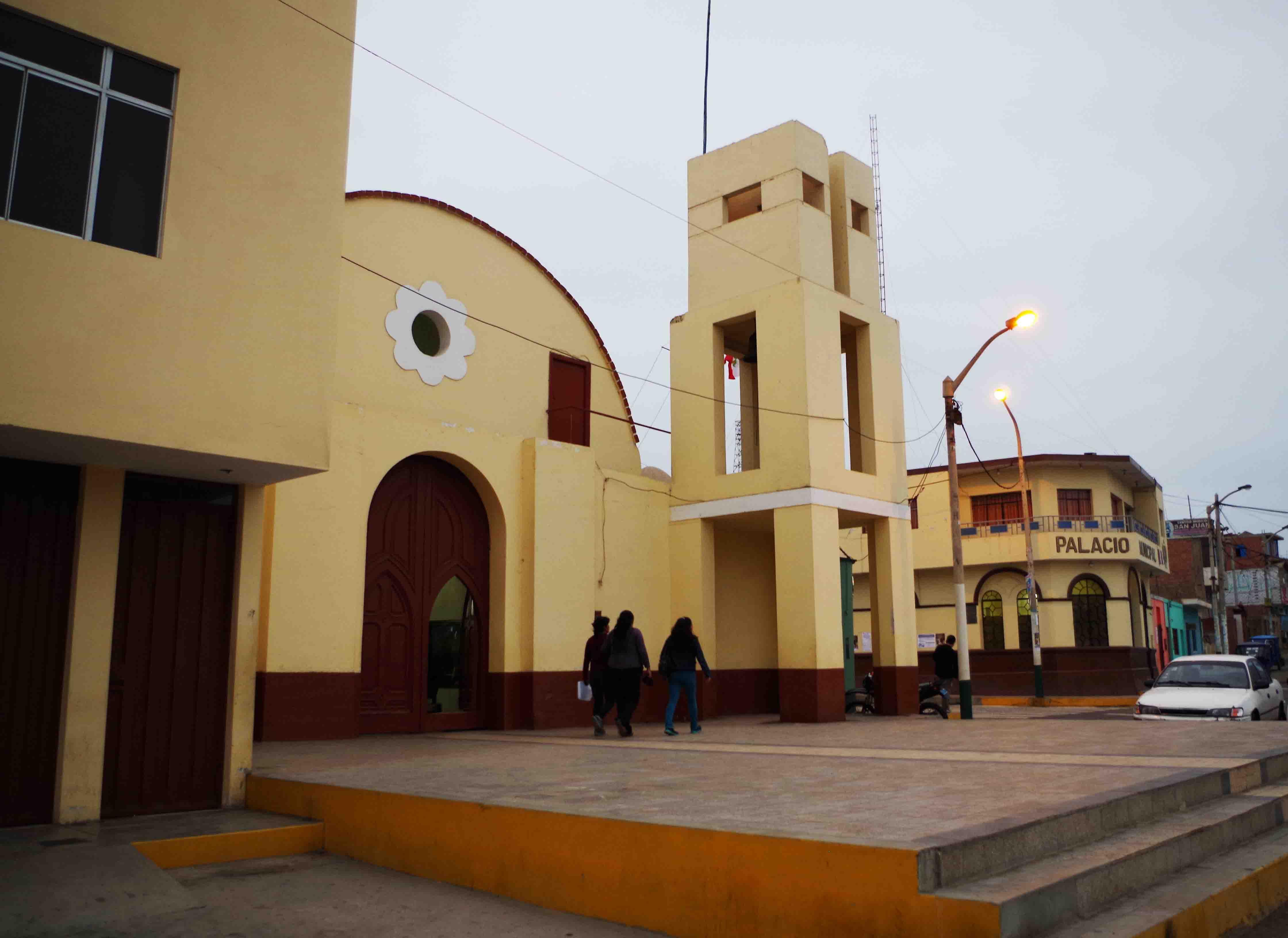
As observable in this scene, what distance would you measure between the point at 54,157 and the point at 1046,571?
32536mm

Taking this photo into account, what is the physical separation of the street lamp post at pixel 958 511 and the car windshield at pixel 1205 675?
3.17 metres

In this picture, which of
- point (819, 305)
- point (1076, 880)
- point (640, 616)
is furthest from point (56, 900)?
point (819, 305)

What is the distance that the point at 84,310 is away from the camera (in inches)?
287

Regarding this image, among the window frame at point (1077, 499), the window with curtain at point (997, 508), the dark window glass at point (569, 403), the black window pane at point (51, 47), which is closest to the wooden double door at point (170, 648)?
the black window pane at point (51, 47)

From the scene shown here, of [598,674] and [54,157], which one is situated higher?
[54,157]

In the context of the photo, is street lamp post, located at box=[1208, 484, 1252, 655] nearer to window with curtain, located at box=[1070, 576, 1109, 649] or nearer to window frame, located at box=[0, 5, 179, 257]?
window with curtain, located at box=[1070, 576, 1109, 649]

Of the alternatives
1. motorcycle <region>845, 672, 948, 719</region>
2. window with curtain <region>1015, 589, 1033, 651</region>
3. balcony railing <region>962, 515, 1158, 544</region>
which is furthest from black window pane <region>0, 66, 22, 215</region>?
window with curtain <region>1015, 589, 1033, 651</region>

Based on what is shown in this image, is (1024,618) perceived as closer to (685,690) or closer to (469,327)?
(685,690)

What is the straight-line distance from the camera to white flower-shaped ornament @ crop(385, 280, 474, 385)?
15.7 meters

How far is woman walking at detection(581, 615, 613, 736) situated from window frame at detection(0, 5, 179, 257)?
26.6ft

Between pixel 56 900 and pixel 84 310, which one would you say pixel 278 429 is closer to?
pixel 84 310

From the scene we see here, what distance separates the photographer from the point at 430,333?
16.6 metres

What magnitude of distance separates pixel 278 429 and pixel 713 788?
4.68 m

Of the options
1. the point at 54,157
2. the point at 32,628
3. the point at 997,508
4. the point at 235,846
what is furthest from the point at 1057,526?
the point at 54,157
